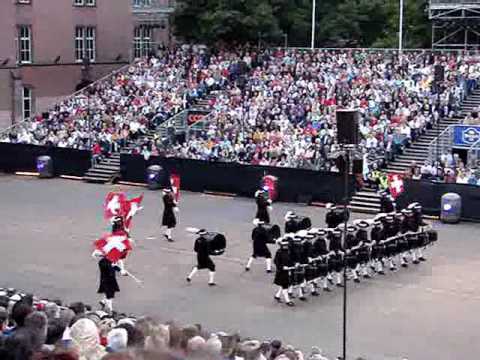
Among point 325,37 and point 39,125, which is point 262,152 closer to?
point 39,125

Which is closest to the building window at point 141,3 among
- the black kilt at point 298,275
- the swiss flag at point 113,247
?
the black kilt at point 298,275

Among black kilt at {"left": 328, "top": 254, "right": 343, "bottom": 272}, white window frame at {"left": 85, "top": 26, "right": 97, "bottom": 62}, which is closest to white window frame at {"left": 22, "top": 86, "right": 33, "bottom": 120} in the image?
white window frame at {"left": 85, "top": 26, "right": 97, "bottom": 62}

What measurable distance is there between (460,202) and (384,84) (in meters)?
10.5

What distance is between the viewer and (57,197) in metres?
34.6

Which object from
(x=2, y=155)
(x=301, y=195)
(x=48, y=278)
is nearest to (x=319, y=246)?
(x=48, y=278)

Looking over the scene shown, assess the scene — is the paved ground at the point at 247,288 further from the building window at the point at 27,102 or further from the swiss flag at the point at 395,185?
the building window at the point at 27,102

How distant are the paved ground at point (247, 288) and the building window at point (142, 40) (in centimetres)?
2552

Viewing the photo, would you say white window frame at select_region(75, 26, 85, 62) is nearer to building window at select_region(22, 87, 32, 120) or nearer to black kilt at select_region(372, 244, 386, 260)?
building window at select_region(22, 87, 32, 120)

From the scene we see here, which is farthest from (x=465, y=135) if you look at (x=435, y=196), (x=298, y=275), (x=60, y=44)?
(x=60, y=44)

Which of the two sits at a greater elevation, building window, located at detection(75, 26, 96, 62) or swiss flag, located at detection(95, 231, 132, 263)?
building window, located at detection(75, 26, 96, 62)

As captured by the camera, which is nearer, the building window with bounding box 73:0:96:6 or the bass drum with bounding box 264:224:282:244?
the bass drum with bounding box 264:224:282:244

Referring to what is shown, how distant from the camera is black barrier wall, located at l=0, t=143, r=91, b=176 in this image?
39.7 m

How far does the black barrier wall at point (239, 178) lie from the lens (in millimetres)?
32969

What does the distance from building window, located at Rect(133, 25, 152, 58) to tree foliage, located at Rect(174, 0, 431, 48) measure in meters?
3.06
